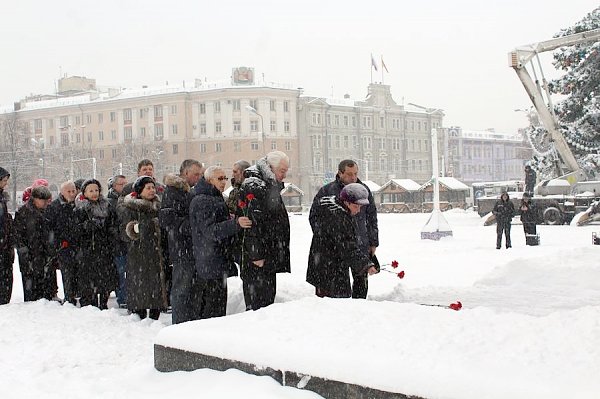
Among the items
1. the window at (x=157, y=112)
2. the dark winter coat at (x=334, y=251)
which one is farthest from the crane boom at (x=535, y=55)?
the window at (x=157, y=112)

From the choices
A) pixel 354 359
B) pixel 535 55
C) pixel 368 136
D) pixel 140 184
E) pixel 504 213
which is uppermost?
pixel 368 136

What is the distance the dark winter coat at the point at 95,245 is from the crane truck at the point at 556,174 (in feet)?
56.8

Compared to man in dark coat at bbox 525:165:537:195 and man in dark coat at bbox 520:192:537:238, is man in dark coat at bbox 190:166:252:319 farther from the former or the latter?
man in dark coat at bbox 525:165:537:195

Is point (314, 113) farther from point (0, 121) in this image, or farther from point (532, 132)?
point (532, 132)

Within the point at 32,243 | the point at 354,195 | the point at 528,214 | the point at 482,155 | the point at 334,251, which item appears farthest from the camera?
the point at 482,155

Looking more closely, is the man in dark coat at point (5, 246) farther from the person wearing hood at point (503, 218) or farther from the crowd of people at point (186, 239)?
the person wearing hood at point (503, 218)

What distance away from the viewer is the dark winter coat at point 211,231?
5802 mm

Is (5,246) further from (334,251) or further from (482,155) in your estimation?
(482,155)

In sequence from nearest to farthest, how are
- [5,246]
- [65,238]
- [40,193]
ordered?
[65,238] < [5,246] < [40,193]

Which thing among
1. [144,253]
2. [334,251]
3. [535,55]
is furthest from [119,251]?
[535,55]

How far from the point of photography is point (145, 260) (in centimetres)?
714

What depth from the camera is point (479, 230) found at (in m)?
25.1

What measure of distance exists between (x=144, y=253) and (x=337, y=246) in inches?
90.7

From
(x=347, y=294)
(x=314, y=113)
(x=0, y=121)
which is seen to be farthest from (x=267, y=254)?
(x=314, y=113)
